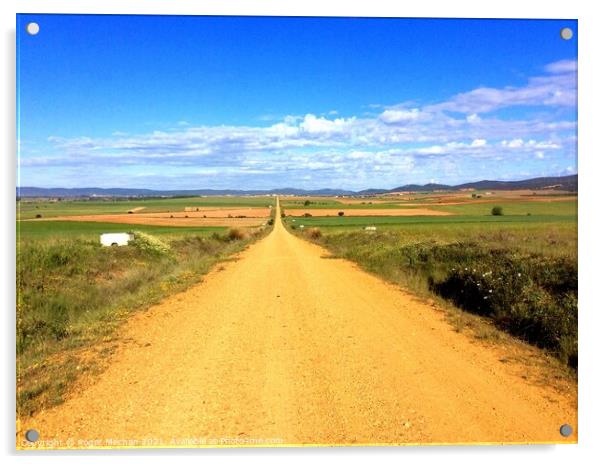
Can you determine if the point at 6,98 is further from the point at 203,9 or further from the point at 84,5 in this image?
the point at 203,9

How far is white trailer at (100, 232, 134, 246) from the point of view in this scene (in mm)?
14719

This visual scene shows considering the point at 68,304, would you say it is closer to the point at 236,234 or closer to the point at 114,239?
the point at 114,239

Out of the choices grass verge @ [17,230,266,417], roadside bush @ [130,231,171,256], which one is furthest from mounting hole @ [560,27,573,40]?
roadside bush @ [130,231,171,256]

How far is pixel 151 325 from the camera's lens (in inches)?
263

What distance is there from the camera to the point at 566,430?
4078 mm

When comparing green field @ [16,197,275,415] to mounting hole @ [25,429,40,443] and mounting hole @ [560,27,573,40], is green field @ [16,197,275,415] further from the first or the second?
mounting hole @ [560,27,573,40]

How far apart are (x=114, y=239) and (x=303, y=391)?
40.8 ft

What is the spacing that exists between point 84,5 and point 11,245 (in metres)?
2.19

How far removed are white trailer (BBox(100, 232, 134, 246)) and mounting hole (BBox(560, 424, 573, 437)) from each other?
1294cm

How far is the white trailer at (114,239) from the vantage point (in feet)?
48.3

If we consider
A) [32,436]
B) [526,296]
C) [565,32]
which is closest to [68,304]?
[32,436]

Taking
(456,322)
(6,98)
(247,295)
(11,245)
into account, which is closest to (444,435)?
(456,322)

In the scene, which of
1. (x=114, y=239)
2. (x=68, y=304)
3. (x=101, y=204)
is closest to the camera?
(x=101, y=204)

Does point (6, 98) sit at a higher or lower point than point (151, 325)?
higher
